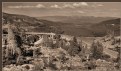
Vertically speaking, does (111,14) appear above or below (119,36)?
above

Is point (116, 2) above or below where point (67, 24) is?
above

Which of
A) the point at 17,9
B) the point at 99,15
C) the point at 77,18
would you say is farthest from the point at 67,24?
the point at 17,9

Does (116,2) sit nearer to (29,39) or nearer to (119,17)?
(119,17)

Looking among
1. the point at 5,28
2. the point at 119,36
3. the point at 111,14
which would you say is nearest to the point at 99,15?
the point at 111,14

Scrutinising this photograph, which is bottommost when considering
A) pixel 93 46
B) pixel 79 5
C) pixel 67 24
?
pixel 93 46

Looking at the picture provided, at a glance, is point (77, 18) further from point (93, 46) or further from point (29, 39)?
point (29, 39)

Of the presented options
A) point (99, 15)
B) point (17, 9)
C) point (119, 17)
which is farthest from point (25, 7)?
point (119, 17)
